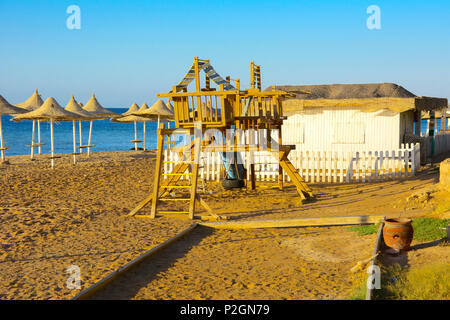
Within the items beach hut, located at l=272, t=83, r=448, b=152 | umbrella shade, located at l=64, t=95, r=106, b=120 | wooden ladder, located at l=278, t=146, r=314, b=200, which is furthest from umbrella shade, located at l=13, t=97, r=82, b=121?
wooden ladder, located at l=278, t=146, r=314, b=200

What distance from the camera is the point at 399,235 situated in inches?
291

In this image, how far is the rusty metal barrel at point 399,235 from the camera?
24.2 ft

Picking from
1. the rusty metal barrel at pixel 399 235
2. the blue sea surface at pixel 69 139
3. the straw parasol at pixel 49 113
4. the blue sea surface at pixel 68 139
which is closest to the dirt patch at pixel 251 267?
the rusty metal barrel at pixel 399 235

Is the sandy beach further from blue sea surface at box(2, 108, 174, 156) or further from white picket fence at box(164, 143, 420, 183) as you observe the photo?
blue sea surface at box(2, 108, 174, 156)

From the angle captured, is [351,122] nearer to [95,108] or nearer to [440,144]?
[440,144]

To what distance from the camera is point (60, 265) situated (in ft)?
22.7

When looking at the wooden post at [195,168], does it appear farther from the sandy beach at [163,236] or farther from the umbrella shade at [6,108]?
the umbrella shade at [6,108]

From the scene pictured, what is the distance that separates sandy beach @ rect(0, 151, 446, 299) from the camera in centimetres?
611

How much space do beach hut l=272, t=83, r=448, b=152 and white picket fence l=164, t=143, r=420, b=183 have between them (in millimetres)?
1677

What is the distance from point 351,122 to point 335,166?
396 centimetres

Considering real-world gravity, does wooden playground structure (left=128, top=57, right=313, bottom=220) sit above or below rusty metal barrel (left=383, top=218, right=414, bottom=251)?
above

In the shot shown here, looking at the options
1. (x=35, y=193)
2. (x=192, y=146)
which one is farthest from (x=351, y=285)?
(x=35, y=193)

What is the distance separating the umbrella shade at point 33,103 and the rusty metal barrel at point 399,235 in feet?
88.9
